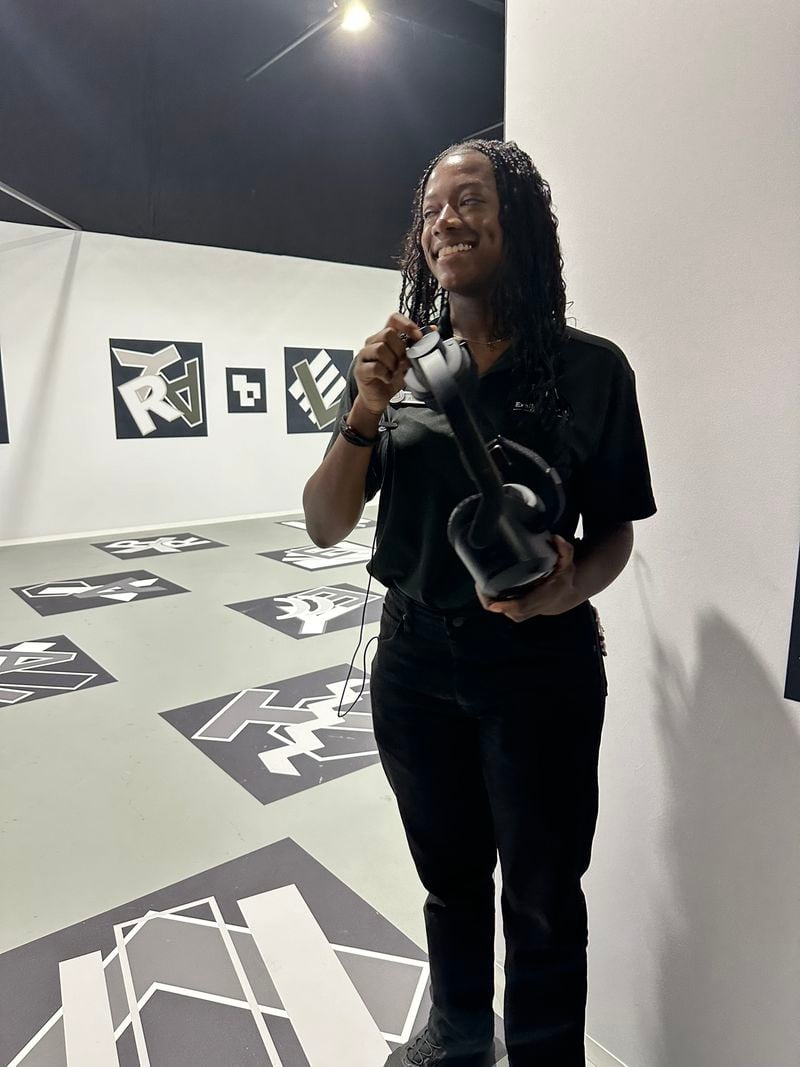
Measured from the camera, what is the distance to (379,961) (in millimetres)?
1569

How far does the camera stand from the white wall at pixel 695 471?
0.94 metres

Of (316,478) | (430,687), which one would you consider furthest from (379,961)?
(316,478)

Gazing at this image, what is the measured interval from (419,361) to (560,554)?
0.26 metres

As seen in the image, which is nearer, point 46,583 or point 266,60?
point 46,583

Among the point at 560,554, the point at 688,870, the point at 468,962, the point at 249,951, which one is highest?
the point at 560,554

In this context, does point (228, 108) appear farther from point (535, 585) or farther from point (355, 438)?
point (535, 585)

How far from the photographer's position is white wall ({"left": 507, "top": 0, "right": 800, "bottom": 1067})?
37.1 inches

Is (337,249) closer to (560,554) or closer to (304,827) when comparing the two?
(304,827)

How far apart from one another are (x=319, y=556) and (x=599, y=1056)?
14.4 ft

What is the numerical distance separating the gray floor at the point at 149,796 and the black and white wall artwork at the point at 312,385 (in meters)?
3.78

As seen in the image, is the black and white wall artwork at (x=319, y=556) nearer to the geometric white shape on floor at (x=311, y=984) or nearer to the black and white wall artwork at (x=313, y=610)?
the black and white wall artwork at (x=313, y=610)

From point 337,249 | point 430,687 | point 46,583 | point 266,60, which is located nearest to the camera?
point 430,687

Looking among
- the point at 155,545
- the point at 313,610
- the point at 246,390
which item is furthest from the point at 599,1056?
the point at 246,390

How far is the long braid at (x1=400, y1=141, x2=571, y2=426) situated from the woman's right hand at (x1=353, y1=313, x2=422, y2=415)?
0.17 metres
